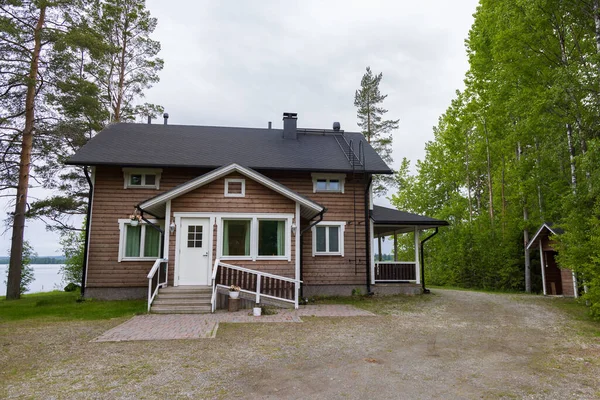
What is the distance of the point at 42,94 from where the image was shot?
48.2 feet

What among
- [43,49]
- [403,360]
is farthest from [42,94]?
[403,360]

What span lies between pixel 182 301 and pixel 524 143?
622 inches

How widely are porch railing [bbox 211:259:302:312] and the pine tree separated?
1679cm

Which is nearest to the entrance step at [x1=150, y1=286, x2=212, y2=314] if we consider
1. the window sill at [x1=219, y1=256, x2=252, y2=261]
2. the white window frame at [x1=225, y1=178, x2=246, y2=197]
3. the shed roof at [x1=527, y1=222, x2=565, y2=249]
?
the window sill at [x1=219, y1=256, x2=252, y2=261]

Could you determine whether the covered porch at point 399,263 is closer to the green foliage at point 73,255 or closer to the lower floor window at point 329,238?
the lower floor window at point 329,238

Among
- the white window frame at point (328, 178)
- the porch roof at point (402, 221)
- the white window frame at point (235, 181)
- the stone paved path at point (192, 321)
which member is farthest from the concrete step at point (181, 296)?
the porch roof at point (402, 221)

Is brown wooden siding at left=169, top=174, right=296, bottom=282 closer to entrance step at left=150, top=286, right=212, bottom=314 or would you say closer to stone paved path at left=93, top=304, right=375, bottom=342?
entrance step at left=150, top=286, right=212, bottom=314

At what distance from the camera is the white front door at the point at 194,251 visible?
10.8 m

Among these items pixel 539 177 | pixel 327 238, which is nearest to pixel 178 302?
pixel 327 238

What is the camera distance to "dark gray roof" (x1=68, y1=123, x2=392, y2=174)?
12.5 metres

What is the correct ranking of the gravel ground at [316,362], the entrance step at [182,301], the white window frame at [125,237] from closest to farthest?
the gravel ground at [316,362], the entrance step at [182,301], the white window frame at [125,237]

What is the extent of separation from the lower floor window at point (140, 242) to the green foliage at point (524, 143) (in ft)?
38.7

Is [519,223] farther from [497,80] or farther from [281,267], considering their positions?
[281,267]

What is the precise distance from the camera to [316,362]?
5.40m
